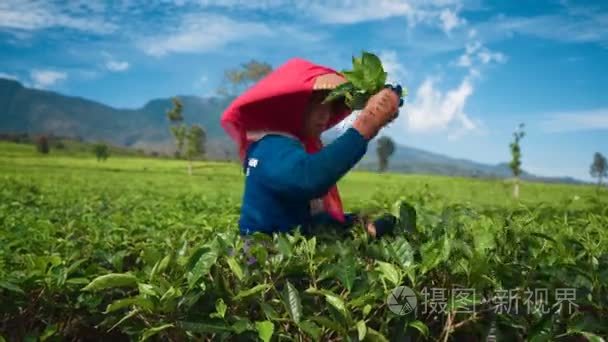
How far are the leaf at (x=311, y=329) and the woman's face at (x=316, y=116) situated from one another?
126 centimetres

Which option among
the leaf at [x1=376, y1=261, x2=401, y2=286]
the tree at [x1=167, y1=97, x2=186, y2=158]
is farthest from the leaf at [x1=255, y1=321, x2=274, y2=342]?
the tree at [x1=167, y1=97, x2=186, y2=158]

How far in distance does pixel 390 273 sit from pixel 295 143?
0.88 m

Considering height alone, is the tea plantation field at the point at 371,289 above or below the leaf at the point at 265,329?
above

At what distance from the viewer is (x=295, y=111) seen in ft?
8.54

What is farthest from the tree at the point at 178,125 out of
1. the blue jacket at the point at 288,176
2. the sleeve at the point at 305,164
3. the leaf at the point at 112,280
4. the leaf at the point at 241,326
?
the leaf at the point at 241,326

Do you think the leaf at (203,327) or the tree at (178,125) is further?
the tree at (178,125)

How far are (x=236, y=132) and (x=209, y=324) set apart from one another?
1266mm

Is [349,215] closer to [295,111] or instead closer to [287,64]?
[295,111]

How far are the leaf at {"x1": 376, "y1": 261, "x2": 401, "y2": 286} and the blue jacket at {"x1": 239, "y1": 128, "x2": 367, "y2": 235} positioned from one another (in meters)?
0.49

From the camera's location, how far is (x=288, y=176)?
2.18 metres

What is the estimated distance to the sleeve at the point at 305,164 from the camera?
2.04 m

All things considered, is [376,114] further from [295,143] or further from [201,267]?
[201,267]

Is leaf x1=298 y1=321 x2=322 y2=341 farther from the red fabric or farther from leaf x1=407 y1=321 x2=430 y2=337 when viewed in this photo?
the red fabric

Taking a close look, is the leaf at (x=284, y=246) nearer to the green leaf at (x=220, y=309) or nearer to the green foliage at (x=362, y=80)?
the green leaf at (x=220, y=309)
